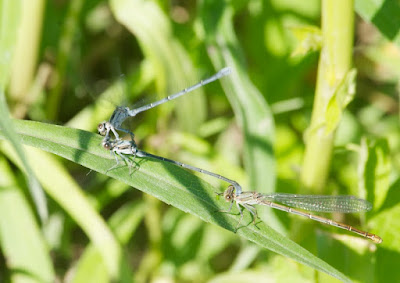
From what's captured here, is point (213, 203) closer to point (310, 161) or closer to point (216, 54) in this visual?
point (310, 161)

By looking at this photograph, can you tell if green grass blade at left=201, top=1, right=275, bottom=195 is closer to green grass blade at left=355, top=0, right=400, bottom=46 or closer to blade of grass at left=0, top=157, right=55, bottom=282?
green grass blade at left=355, top=0, right=400, bottom=46

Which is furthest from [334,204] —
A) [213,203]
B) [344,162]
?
[344,162]

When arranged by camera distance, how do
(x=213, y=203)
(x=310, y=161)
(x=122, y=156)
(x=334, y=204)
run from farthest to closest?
(x=334, y=204)
(x=310, y=161)
(x=122, y=156)
(x=213, y=203)

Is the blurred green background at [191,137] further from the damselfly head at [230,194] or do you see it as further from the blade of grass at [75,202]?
the damselfly head at [230,194]

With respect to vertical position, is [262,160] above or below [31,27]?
below

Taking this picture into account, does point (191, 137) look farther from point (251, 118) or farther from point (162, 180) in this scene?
point (162, 180)

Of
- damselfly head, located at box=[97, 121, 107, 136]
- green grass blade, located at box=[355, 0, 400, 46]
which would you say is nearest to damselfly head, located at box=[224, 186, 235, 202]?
damselfly head, located at box=[97, 121, 107, 136]

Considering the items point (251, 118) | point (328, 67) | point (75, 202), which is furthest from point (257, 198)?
point (75, 202)
